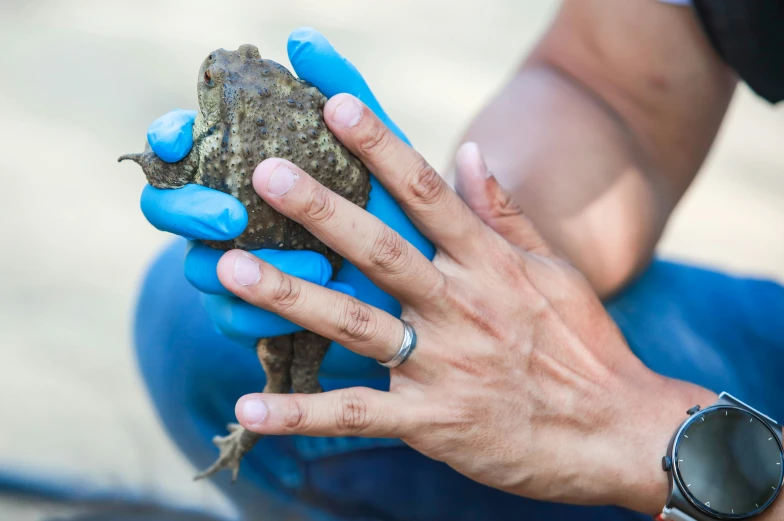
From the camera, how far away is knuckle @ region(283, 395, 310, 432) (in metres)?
1.40

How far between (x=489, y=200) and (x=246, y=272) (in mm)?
653

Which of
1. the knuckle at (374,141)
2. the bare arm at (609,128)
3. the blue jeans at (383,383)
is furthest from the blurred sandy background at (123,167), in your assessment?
the knuckle at (374,141)

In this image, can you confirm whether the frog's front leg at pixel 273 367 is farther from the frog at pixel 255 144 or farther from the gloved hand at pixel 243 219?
the frog at pixel 255 144

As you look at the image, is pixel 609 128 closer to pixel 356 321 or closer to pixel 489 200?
A: pixel 489 200

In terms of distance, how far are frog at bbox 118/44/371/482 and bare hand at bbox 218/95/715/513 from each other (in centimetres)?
6

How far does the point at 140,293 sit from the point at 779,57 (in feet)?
7.14

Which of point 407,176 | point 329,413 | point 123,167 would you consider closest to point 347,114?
point 407,176

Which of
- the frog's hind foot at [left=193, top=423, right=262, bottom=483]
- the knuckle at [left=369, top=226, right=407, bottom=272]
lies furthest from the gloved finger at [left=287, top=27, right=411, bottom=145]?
the frog's hind foot at [left=193, top=423, right=262, bottom=483]

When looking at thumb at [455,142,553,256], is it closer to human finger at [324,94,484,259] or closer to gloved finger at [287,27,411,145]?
human finger at [324,94,484,259]

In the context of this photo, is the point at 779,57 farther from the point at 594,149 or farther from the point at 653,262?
the point at 653,262

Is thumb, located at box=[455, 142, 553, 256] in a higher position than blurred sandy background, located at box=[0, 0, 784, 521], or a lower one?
lower

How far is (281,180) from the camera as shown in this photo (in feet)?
4.42

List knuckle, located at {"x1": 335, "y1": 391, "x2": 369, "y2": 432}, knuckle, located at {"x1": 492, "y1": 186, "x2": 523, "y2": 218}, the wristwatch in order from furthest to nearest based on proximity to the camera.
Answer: knuckle, located at {"x1": 492, "y1": 186, "x2": 523, "y2": 218}, the wristwatch, knuckle, located at {"x1": 335, "y1": 391, "x2": 369, "y2": 432}

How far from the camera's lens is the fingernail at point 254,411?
1373 mm
